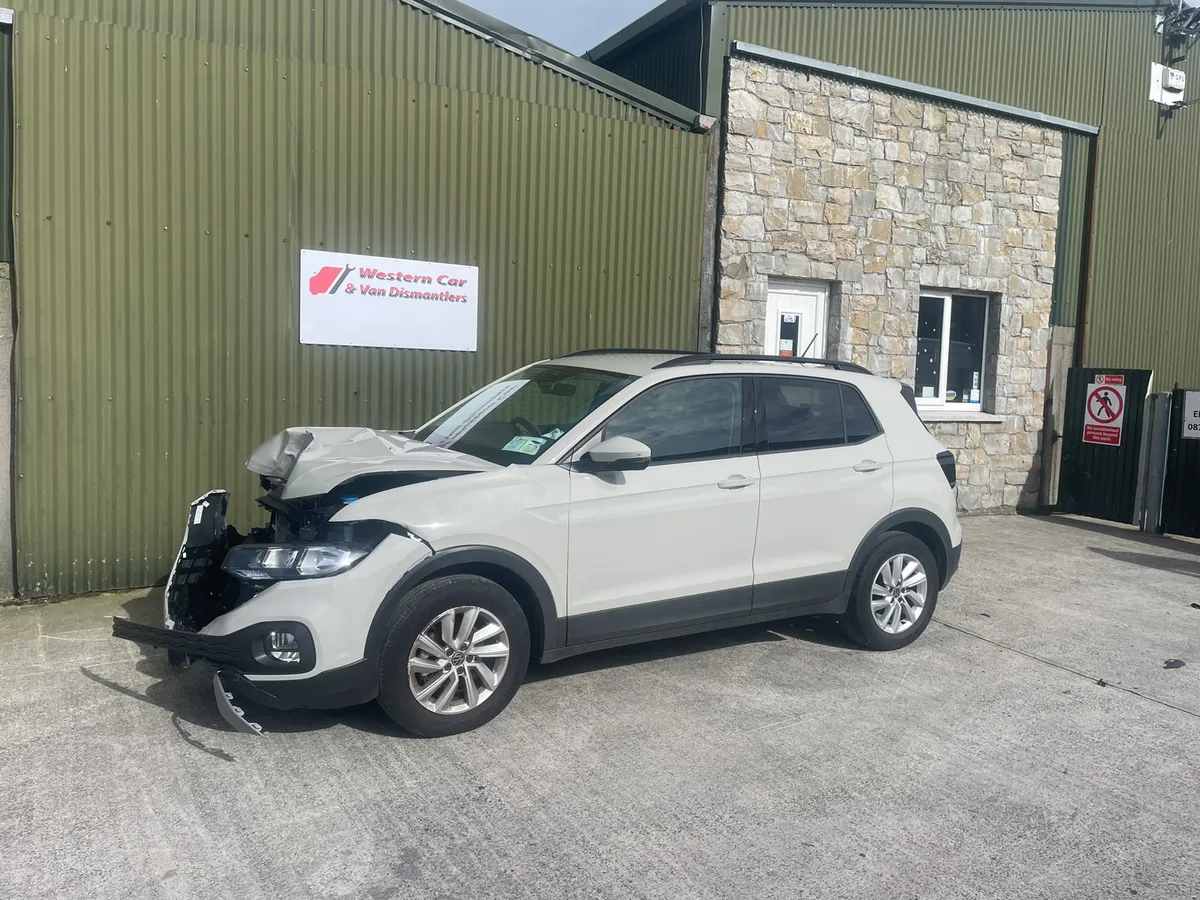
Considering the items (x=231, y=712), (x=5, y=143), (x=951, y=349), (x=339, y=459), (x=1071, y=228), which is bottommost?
(x=231, y=712)

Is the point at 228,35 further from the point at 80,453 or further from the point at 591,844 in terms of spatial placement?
the point at 591,844

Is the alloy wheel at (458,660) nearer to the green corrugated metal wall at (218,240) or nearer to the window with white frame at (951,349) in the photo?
the green corrugated metal wall at (218,240)

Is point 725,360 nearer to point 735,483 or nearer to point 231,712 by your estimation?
point 735,483

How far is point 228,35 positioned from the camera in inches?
297

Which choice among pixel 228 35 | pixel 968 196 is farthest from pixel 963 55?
pixel 228 35

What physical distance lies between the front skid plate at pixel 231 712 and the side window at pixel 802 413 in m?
3.07

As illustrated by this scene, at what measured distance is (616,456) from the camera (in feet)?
15.9

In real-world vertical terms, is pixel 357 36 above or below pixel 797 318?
above

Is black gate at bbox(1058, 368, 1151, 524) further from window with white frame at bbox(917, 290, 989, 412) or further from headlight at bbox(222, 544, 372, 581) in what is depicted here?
headlight at bbox(222, 544, 372, 581)

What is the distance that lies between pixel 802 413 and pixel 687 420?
0.84 meters

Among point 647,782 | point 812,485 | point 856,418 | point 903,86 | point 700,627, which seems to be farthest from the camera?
point 903,86

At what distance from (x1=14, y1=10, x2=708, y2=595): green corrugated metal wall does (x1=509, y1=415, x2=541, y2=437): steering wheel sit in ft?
9.28

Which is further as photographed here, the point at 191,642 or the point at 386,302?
the point at 386,302

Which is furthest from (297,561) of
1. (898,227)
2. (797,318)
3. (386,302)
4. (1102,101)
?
(1102,101)
